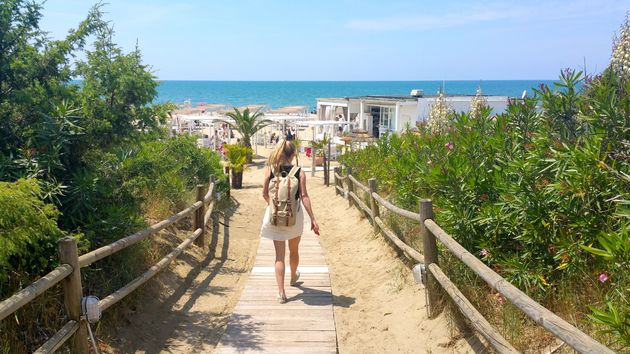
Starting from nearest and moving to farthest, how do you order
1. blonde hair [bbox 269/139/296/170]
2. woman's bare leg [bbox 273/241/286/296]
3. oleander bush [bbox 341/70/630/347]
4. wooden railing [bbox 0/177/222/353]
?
wooden railing [bbox 0/177/222/353] → oleander bush [bbox 341/70/630/347] → blonde hair [bbox 269/139/296/170] → woman's bare leg [bbox 273/241/286/296]

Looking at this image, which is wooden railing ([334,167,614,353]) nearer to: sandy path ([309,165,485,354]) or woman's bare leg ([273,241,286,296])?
sandy path ([309,165,485,354])

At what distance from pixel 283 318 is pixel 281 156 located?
1530mm

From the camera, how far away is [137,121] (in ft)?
18.0

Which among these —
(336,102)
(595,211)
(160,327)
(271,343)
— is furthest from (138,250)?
(336,102)

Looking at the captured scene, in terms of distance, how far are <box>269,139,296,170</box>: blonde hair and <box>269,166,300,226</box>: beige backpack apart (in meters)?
0.08

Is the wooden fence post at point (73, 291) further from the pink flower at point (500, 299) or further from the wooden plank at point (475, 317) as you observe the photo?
the pink flower at point (500, 299)

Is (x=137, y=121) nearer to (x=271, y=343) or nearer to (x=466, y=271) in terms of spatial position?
(x=271, y=343)

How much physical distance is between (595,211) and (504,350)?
3.69ft

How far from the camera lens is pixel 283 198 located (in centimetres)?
547

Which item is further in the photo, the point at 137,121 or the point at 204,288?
the point at 204,288

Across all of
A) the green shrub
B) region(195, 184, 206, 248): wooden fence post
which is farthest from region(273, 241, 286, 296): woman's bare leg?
region(195, 184, 206, 248): wooden fence post

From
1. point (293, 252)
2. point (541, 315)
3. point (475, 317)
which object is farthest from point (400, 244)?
point (541, 315)

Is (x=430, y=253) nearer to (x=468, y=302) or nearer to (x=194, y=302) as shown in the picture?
(x=468, y=302)

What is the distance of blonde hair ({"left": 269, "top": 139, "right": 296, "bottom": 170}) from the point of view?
18.3 feet
